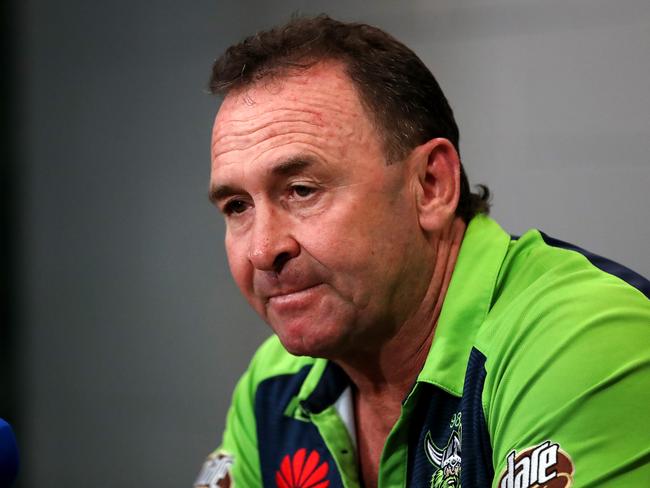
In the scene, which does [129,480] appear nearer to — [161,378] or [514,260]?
[161,378]

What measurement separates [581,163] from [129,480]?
2093 millimetres

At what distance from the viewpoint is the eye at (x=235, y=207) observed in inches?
60.3

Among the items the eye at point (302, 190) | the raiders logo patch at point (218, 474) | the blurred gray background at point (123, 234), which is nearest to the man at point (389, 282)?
the eye at point (302, 190)

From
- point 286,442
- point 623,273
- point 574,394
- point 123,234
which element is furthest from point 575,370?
point 123,234

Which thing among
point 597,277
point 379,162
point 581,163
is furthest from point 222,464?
point 581,163

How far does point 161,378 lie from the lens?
11.0ft

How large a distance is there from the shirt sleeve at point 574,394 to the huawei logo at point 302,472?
47 cm

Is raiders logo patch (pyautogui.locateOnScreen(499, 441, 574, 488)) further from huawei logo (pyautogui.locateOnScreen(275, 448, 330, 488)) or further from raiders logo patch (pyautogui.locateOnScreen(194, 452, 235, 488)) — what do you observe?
raiders logo patch (pyautogui.locateOnScreen(194, 452, 235, 488))

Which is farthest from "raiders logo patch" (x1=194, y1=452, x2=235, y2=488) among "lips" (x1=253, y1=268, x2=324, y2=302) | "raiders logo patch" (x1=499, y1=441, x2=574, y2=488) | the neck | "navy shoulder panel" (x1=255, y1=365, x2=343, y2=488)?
"raiders logo patch" (x1=499, y1=441, x2=574, y2=488)

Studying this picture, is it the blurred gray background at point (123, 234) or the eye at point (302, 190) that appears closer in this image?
the eye at point (302, 190)

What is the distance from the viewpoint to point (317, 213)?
56.8 inches

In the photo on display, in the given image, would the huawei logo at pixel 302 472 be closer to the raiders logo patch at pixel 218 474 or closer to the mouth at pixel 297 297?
the raiders logo patch at pixel 218 474

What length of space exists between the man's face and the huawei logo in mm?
254

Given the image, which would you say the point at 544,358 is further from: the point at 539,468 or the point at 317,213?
the point at 317,213
